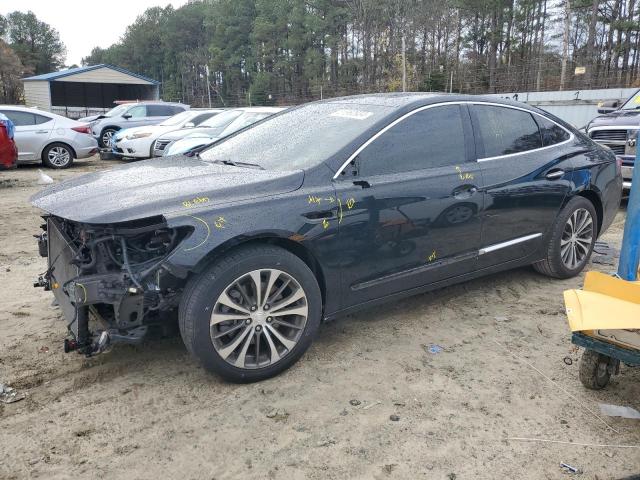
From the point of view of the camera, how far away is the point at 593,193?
16.2 ft

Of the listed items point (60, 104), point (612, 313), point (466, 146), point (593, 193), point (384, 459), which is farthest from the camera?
point (60, 104)

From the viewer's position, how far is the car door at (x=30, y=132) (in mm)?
12484

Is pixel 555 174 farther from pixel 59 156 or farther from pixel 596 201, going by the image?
pixel 59 156

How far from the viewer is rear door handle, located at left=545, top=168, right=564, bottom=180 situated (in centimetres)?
452

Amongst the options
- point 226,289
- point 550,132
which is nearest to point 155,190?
point 226,289

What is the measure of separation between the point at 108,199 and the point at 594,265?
15.7ft

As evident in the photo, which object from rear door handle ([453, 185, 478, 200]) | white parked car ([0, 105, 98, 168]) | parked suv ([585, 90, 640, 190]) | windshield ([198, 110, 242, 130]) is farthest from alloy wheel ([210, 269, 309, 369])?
white parked car ([0, 105, 98, 168])

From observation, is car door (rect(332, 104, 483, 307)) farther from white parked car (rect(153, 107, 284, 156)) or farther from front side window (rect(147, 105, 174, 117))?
front side window (rect(147, 105, 174, 117))

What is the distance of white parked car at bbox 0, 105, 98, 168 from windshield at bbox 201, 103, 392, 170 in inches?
402

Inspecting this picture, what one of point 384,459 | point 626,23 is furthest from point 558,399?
point 626,23

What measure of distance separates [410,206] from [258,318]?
1288 millimetres

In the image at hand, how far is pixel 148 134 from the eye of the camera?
1362 centimetres

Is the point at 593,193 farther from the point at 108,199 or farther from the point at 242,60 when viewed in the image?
the point at 242,60

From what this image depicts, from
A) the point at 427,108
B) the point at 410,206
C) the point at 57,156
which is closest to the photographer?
the point at 410,206
